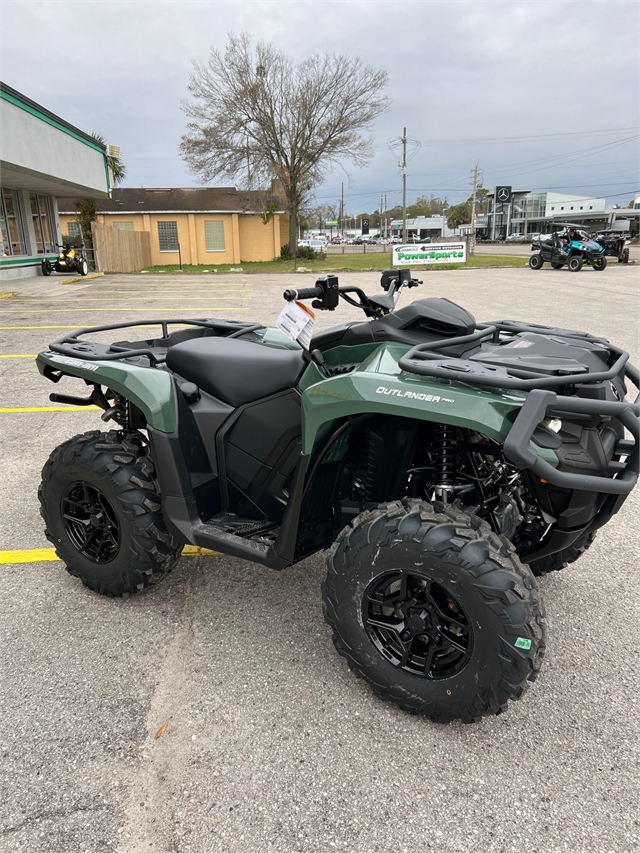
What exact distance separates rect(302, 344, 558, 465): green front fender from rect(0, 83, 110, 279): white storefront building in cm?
1909

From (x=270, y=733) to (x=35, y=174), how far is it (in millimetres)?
22091

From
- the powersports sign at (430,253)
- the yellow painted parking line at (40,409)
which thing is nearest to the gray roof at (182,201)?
the powersports sign at (430,253)

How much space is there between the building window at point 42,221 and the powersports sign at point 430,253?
1641cm

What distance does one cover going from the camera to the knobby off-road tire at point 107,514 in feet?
8.50

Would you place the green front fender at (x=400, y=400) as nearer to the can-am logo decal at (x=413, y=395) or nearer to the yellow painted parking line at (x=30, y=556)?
the can-am logo decal at (x=413, y=395)

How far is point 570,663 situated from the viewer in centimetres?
241

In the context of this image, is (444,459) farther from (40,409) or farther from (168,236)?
(168,236)

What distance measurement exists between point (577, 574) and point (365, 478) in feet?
4.56

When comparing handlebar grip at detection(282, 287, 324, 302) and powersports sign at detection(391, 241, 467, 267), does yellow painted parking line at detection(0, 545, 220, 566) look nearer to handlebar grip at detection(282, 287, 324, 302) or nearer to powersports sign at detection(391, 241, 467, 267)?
handlebar grip at detection(282, 287, 324, 302)

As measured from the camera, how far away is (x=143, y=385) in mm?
2494

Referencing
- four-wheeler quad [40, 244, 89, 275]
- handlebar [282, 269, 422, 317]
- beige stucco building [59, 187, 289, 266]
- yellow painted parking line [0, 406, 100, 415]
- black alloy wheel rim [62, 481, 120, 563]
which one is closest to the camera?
handlebar [282, 269, 422, 317]

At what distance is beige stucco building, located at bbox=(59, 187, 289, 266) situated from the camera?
3703 centimetres

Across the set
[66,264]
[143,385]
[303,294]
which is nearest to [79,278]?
[66,264]

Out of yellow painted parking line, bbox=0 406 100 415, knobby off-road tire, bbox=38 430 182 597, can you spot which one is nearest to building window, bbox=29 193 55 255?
yellow painted parking line, bbox=0 406 100 415
